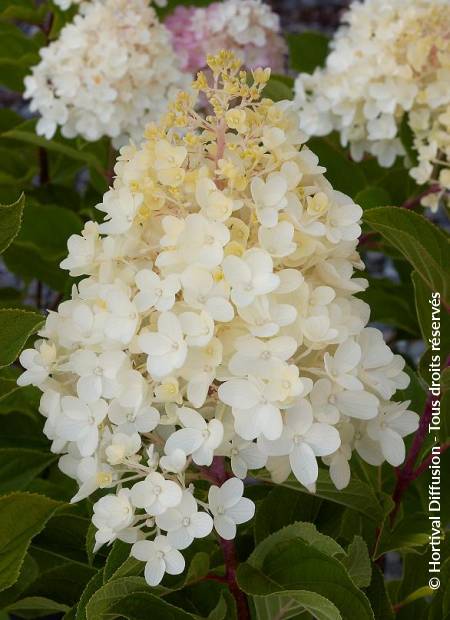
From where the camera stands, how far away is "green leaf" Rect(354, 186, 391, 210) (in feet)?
3.90

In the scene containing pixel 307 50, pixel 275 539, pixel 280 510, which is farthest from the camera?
pixel 307 50

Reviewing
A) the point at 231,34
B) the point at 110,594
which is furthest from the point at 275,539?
the point at 231,34

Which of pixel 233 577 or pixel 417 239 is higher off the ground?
pixel 417 239

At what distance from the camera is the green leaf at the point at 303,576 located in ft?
2.04

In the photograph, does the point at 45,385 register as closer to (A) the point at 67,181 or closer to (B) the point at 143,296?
(B) the point at 143,296

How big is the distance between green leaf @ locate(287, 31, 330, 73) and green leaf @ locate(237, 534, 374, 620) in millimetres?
1338

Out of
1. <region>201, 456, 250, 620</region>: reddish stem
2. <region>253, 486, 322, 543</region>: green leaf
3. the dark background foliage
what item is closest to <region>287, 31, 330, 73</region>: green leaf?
the dark background foliage

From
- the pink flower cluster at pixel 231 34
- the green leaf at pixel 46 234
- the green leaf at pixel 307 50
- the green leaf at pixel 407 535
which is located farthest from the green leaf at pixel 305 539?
the green leaf at pixel 307 50

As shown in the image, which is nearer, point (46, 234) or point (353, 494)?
point (353, 494)

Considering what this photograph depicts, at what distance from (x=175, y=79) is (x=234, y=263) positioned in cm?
90

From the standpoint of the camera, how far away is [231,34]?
155cm

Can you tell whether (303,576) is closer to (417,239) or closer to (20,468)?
(417,239)

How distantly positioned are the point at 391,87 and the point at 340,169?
0.19 metres

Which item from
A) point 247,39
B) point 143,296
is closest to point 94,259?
point 143,296
